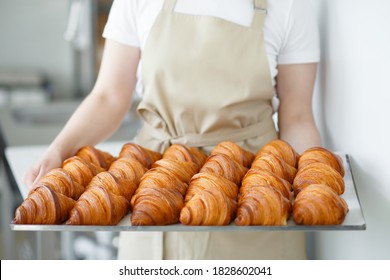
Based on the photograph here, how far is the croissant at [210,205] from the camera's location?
3.92 feet

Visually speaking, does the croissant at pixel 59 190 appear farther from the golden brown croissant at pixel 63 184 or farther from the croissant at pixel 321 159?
the croissant at pixel 321 159

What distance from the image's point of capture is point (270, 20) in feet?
5.45

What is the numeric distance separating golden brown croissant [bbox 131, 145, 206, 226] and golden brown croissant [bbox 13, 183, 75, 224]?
133 millimetres

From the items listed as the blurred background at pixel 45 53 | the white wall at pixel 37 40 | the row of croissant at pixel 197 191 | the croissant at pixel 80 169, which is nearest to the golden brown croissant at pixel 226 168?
the row of croissant at pixel 197 191

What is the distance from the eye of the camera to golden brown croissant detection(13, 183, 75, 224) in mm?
1216

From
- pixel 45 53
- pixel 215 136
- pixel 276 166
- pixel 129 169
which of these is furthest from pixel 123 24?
pixel 45 53

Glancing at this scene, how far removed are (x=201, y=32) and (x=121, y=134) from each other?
161 cm

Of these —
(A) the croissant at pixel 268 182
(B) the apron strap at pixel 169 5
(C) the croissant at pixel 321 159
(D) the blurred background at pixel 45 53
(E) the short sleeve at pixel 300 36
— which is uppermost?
(B) the apron strap at pixel 169 5

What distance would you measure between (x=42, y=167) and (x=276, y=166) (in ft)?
1.64

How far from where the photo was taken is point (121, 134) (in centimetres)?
320

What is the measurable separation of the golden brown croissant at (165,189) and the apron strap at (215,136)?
0.68 ft

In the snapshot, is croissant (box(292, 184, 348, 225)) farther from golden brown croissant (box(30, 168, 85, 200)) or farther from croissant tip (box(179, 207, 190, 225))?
golden brown croissant (box(30, 168, 85, 200))

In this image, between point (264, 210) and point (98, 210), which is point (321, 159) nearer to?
point (264, 210)

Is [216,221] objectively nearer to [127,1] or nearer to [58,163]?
[58,163]
